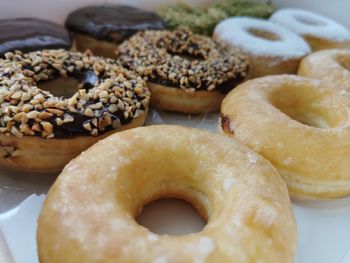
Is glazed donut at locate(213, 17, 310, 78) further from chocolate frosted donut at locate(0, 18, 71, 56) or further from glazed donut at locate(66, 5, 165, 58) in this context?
chocolate frosted donut at locate(0, 18, 71, 56)

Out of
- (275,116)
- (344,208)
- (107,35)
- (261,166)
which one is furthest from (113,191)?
(107,35)

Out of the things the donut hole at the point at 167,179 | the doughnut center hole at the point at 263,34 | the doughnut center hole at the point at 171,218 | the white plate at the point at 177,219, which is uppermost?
the doughnut center hole at the point at 263,34

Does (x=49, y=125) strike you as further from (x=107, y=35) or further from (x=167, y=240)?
(x=107, y=35)

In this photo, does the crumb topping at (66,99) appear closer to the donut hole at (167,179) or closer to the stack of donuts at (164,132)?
the stack of donuts at (164,132)

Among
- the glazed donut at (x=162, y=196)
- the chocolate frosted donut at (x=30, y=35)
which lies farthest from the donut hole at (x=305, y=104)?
the chocolate frosted donut at (x=30, y=35)

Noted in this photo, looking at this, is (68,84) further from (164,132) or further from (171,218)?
(171,218)

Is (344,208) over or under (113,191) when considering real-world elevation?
under

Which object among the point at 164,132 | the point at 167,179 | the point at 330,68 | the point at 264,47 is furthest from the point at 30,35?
the point at 330,68

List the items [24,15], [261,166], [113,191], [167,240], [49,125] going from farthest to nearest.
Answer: [24,15], [49,125], [261,166], [113,191], [167,240]
